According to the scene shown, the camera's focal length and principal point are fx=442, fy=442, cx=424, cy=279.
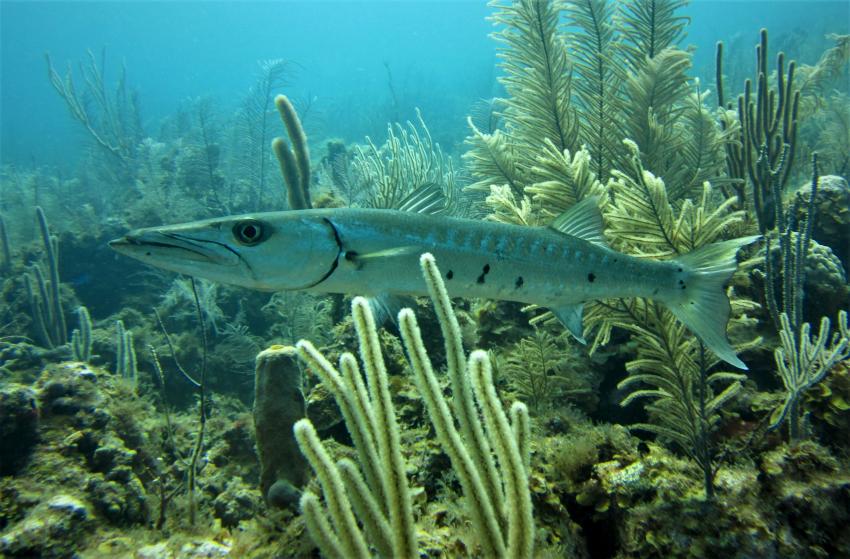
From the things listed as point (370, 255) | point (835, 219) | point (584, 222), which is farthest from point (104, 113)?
point (835, 219)

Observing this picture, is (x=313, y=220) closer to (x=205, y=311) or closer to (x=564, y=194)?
(x=564, y=194)

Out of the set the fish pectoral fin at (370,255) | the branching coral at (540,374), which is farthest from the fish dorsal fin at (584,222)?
the fish pectoral fin at (370,255)

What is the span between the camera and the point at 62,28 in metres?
114

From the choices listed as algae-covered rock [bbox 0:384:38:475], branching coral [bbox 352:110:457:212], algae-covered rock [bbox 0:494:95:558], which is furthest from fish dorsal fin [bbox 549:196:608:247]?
algae-covered rock [bbox 0:384:38:475]

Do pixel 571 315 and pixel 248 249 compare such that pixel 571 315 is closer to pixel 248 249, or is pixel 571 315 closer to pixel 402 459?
pixel 402 459

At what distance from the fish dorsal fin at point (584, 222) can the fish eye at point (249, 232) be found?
2064 millimetres

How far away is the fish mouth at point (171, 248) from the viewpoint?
2.36 m

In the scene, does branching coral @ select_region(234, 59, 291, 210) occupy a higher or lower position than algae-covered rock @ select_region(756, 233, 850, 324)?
higher

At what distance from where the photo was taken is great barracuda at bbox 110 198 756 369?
8.51 feet

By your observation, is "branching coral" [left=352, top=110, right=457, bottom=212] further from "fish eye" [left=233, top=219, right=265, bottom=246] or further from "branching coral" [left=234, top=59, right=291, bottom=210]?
"branching coral" [left=234, top=59, right=291, bottom=210]

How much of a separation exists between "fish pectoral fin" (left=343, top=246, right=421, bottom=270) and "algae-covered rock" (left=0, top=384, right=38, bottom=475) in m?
2.88

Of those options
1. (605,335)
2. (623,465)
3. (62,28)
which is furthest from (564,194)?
(62,28)

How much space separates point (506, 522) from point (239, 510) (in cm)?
259

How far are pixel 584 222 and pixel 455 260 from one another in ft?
3.58
